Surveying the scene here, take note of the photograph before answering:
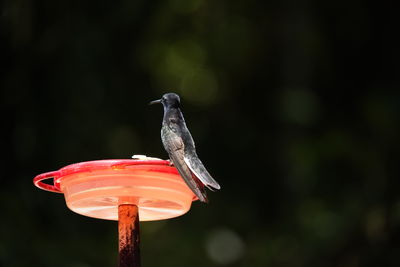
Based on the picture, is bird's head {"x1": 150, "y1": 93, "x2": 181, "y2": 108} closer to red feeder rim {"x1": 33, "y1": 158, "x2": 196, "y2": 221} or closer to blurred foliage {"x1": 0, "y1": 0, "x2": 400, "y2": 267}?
red feeder rim {"x1": 33, "y1": 158, "x2": 196, "y2": 221}

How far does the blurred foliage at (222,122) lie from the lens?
638 centimetres

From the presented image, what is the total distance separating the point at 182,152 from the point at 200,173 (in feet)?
0.45

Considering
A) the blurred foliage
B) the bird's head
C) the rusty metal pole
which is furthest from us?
the blurred foliage

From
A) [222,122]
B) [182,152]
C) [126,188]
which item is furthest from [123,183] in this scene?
[222,122]

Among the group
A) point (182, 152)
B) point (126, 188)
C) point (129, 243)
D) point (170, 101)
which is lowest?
point (129, 243)

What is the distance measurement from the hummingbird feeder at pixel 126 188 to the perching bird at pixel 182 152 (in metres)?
0.05

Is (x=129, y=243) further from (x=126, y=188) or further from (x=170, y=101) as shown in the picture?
(x=170, y=101)

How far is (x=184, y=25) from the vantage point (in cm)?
828

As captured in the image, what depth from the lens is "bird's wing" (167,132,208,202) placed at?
2.17 m

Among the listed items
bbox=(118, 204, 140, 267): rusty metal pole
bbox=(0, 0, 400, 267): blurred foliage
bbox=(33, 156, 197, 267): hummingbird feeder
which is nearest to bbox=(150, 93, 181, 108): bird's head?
bbox=(33, 156, 197, 267): hummingbird feeder

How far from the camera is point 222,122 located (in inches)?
313

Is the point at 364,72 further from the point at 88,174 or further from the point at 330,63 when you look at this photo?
the point at 88,174

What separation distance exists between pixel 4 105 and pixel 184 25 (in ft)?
8.52

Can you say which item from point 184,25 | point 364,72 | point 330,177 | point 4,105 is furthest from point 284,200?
point 4,105
